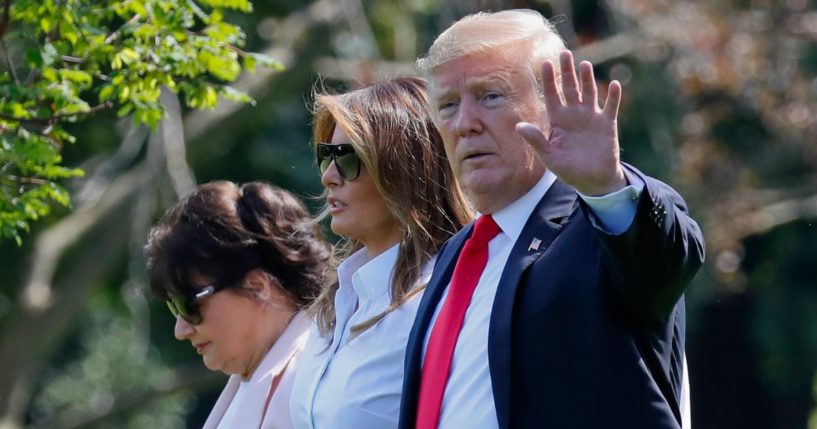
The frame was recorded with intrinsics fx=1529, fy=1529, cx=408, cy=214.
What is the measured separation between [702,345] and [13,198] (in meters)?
17.3

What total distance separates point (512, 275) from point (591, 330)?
0.87ft

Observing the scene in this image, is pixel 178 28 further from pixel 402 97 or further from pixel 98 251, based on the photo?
pixel 98 251

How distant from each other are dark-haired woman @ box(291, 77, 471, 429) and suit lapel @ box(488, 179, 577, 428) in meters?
0.72

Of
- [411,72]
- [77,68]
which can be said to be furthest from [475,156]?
[411,72]

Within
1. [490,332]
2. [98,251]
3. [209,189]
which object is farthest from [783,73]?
[490,332]

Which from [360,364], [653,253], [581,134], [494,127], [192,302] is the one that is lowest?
[192,302]

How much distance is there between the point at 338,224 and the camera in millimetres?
4492

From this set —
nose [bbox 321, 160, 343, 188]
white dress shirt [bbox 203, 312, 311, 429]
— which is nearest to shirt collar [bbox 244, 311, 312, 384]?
white dress shirt [bbox 203, 312, 311, 429]

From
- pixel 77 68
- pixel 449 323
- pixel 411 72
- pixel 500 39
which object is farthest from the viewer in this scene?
pixel 411 72

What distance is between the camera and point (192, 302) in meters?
4.92

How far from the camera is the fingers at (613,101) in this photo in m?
3.09

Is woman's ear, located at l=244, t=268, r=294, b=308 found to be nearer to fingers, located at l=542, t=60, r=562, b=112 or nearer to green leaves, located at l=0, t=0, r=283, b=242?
green leaves, located at l=0, t=0, r=283, b=242

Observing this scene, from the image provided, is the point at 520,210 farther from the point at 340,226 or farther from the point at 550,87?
the point at 340,226

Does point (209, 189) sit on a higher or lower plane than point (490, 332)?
lower
